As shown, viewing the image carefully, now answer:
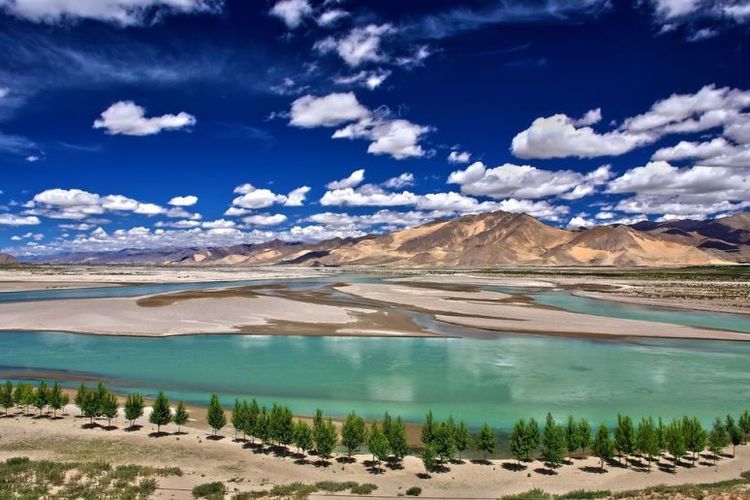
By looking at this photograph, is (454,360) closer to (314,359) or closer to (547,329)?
(314,359)

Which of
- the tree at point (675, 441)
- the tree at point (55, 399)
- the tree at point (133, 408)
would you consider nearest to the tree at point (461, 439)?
the tree at point (675, 441)

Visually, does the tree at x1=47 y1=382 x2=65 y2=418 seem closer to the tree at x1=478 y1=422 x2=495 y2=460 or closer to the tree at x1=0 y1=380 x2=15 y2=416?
the tree at x1=0 y1=380 x2=15 y2=416

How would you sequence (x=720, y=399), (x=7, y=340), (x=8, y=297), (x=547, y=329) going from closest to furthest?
(x=720, y=399)
(x=7, y=340)
(x=547, y=329)
(x=8, y=297)

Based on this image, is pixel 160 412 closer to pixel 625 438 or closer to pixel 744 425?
pixel 625 438

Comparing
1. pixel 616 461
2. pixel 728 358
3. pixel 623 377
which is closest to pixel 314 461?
pixel 616 461

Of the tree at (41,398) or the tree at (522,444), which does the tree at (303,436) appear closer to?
the tree at (522,444)

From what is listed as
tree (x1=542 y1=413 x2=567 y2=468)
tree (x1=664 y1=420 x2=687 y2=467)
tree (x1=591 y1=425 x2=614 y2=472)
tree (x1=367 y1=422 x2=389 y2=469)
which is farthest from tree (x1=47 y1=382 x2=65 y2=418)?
tree (x1=664 y1=420 x2=687 y2=467)
